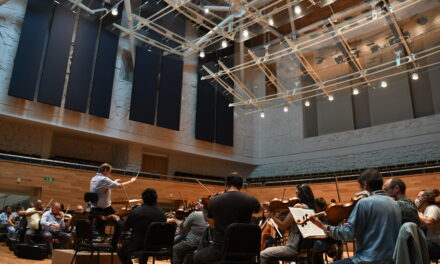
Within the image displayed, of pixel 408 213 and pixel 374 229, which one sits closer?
pixel 374 229

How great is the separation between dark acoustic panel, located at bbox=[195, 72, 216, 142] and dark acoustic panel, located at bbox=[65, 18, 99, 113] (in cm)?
529

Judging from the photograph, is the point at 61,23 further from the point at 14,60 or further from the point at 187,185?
the point at 187,185

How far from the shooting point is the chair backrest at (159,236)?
4012mm

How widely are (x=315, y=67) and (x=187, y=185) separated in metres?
7.53

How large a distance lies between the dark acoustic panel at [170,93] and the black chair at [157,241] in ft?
38.0

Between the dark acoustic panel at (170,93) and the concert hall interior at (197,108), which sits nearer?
the concert hall interior at (197,108)

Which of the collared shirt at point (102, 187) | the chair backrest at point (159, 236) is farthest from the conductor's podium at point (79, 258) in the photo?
the chair backrest at point (159, 236)

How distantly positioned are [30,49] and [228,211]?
473 inches

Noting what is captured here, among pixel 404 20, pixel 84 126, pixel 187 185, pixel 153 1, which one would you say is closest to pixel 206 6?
pixel 153 1

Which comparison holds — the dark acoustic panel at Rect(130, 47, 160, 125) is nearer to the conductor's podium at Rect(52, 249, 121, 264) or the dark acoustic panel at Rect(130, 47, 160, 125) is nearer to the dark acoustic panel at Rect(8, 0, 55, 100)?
the dark acoustic panel at Rect(8, 0, 55, 100)

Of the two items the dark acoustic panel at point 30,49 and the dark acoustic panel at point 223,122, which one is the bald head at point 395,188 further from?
the dark acoustic panel at point 223,122

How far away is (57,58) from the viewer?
513 inches

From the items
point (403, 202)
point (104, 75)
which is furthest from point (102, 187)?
point (104, 75)

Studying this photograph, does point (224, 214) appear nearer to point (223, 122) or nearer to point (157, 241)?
point (157, 241)
